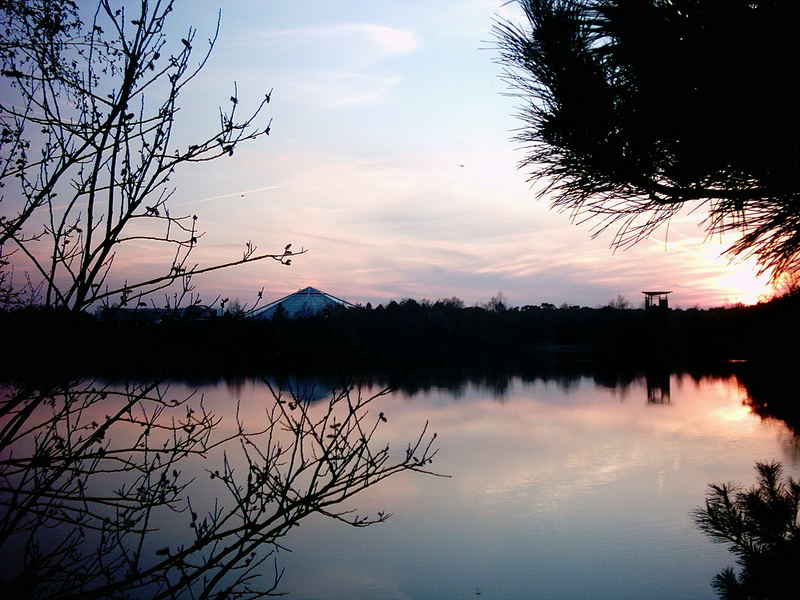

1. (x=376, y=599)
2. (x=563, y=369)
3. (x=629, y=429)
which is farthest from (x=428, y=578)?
(x=563, y=369)

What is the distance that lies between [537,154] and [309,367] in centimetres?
103

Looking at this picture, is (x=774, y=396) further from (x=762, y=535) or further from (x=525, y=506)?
(x=762, y=535)

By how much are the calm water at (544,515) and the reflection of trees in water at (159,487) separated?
51cm

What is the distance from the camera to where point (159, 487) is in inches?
53.2

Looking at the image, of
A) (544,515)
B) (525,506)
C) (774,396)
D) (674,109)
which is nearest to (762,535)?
(674,109)

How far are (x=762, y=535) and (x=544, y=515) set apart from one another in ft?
18.9

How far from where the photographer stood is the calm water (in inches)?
235

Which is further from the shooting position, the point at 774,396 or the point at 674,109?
the point at 774,396

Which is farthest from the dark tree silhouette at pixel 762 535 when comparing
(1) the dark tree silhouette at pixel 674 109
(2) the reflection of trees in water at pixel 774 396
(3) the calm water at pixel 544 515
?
(2) the reflection of trees in water at pixel 774 396

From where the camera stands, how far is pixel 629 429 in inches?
500

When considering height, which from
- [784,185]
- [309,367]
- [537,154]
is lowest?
[309,367]

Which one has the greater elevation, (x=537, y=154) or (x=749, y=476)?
Answer: (x=537, y=154)

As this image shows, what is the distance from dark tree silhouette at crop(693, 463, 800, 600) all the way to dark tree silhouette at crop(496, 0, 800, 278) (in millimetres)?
669

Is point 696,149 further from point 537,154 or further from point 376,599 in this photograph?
point 376,599
